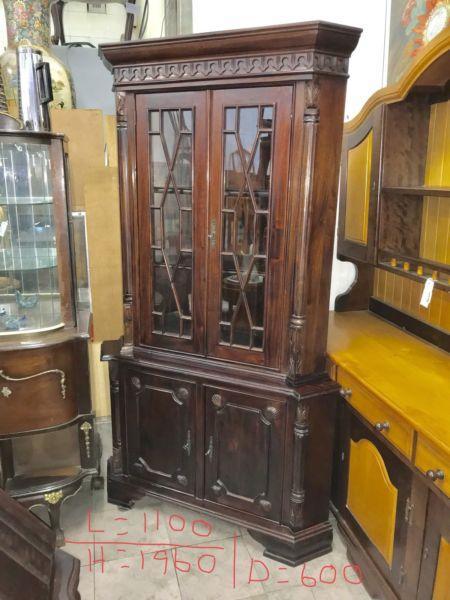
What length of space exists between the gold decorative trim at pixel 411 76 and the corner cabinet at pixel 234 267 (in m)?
0.25

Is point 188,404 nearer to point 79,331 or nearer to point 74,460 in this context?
point 79,331

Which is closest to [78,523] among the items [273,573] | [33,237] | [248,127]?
Answer: [273,573]

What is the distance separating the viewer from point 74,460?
8.51 feet

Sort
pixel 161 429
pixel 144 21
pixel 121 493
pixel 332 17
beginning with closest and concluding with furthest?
pixel 161 429 < pixel 121 493 < pixel 332 17 < pixel 144 21

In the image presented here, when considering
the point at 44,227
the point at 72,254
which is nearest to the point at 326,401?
the point at 72,254

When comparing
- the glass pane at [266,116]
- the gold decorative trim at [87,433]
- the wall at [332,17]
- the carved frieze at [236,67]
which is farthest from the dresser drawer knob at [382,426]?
the wall at [332,17]

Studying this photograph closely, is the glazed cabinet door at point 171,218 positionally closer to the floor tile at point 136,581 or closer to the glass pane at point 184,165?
the glass pane at point 184,165

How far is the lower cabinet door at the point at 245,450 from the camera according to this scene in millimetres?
2051

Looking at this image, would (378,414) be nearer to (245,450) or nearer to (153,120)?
(245,450)

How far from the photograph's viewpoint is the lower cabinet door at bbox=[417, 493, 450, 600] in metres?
1.44

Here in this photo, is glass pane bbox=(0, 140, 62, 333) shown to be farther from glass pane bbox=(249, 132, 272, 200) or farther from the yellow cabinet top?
the yellow cabinet top

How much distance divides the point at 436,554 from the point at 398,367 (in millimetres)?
660

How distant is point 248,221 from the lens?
195cm

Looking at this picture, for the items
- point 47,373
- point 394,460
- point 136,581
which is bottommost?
point 136,581
